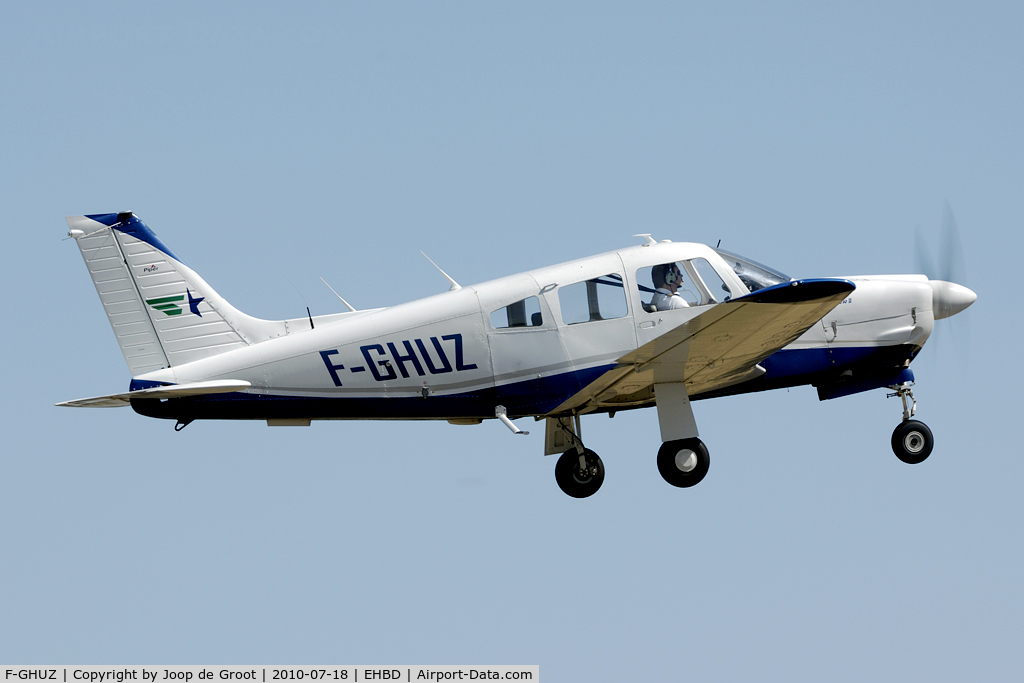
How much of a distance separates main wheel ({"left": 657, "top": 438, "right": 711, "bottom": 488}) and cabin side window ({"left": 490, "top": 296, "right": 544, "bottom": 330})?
2269 millimetres

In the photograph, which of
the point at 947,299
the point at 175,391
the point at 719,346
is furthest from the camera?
the point at 947,299

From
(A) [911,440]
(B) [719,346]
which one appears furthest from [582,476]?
(A) [911,440]

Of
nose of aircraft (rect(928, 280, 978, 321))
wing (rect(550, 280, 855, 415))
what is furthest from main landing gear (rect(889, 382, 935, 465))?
wing (rect(550, 280, 855, 415))

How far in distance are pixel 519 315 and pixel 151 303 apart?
4601 mm

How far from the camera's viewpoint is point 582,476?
50.4ft

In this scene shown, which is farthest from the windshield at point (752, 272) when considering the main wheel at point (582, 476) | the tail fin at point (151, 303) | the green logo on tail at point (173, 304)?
the green logo on tail at point (173, 304)

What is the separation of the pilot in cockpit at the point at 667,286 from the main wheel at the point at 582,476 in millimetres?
2435

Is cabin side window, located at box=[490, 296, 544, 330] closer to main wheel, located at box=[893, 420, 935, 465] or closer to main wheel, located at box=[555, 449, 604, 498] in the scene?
main wheel, located at box=[555, 449, 604, 498]

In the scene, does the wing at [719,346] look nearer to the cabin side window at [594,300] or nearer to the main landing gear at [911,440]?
the cabin side window at [594,300]

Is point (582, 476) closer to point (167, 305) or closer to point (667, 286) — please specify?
point (667, 286)

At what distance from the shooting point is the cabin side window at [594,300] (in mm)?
14148

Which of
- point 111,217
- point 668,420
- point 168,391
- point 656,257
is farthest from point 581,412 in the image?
point 111,217

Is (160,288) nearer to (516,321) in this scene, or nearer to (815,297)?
(516,321)

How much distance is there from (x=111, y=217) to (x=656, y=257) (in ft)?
22.4
